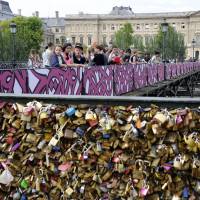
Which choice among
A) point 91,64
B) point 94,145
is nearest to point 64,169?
point 94,145

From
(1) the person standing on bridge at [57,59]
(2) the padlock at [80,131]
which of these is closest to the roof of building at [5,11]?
(1) the person standing on bridge at [57,59]

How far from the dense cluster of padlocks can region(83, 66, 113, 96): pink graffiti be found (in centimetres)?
839

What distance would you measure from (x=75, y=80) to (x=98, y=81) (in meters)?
1.38

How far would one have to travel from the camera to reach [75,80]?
39.4 ft

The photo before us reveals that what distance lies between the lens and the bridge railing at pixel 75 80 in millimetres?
9805

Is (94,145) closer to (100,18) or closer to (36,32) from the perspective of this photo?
(36,32)

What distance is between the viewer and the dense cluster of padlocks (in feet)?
11.6

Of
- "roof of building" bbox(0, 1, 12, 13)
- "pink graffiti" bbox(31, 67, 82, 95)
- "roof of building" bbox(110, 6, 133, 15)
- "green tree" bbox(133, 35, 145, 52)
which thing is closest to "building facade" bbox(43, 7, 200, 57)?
"roof of building" bbox(110, 6, 133, 15)

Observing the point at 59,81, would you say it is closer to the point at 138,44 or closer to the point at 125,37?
the point at 138,44

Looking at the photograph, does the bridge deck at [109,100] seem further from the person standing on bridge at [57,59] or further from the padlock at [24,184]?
the person standing on bridge at [57,59]

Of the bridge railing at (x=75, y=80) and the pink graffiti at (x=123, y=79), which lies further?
the pink graffiti at (x=123, y=79)

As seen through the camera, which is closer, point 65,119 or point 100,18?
point 65,119

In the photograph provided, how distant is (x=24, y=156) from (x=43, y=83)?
6.52 metres

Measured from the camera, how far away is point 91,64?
537 inches
